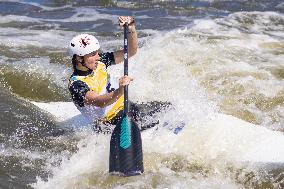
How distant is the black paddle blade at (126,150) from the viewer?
464 centimetres

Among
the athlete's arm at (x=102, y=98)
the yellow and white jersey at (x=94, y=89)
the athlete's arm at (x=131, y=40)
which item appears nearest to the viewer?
the athlete's arm at (x=102, y=98)

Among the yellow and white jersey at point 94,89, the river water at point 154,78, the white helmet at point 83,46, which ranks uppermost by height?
the white helmet at point 83,46

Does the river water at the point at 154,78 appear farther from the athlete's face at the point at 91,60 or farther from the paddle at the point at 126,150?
the athlete's face at the point at 91,60

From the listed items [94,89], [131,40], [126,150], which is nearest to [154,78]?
[131,40]

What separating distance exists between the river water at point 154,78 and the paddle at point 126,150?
0.49 feet

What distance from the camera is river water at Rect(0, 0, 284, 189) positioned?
4.88 metres

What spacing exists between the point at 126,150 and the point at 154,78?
3836 millimetres

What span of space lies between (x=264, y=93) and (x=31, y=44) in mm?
5217

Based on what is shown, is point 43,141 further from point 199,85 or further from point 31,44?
point 31,44

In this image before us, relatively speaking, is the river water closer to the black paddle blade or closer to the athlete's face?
the black paddle blade

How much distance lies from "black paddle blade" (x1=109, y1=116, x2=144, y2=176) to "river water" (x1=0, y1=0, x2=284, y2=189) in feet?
0.49

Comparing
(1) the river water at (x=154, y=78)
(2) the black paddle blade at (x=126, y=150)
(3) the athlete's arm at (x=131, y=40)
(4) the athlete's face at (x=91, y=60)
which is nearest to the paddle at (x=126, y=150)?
(2) the black paddle blade at (x=126, y=150)

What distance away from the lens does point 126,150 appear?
15.4 ft

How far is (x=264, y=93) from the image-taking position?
762cm
